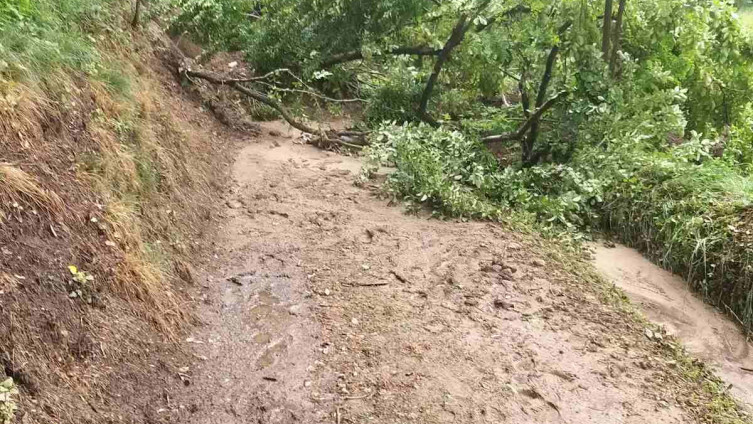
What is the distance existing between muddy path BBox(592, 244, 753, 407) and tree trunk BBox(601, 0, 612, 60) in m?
2.60

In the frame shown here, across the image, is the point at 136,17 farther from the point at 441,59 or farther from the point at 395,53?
the point at 441,59

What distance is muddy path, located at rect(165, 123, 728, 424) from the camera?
10.4ft

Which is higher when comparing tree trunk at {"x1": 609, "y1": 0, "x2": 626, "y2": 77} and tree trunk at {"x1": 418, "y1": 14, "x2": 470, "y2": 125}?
tree trunk at {"x1": 609, "y1": 0, "x2": 626, "y2": 77}

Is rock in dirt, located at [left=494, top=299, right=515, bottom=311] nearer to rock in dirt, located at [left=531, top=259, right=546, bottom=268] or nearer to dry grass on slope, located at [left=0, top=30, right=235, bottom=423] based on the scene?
rock in dirt, located at [left=531, top=259, right=546, bottom=268]

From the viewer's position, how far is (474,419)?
3.11 m

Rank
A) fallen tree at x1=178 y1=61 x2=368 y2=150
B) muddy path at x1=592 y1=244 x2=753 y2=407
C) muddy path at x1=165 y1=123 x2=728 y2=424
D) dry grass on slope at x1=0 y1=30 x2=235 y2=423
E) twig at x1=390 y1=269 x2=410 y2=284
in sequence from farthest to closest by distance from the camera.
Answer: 1. fallen tree at x1=178 y1=61 x2=368 y2=150
2. twig at x1=390 y1=269 x2=410 y2=284
3. muddy path at x1=592 y1=244 x2=753 y2=407
4. muddy path at x1=165 y1=123 x2=728 y2=424
5. dry grass on slope at x1=0 y1=30 x2=235 y2=423

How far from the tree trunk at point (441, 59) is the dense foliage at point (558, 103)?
0.07 feet

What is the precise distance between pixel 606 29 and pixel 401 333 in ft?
15.7

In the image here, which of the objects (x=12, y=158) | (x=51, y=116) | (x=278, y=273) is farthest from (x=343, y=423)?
(x=51, y=116)

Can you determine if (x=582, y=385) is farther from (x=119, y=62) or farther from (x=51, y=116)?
(x=119, y=62)

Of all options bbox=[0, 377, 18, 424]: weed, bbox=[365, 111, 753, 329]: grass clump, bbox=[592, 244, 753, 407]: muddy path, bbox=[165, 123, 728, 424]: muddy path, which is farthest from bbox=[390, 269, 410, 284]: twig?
bbox=[0, 377, 18, 424]: weed

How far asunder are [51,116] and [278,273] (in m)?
1.82

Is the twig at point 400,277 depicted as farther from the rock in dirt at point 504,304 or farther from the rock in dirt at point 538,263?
the rock in dirt at point 538,263

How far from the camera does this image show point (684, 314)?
15.1ft
